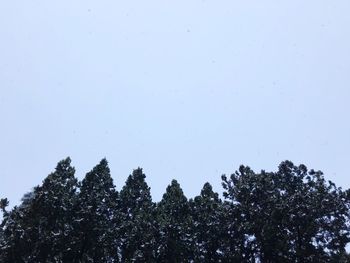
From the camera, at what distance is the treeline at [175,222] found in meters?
32.8

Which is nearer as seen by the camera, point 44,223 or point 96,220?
point 44,223

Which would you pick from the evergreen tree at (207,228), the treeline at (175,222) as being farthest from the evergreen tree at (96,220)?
the evergreen tree at (207,228)

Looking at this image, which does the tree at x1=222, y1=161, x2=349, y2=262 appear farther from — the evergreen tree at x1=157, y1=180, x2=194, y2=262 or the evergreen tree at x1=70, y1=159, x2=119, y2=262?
the evergreen tree at x1=70, y1=159, x2=119, y2=262

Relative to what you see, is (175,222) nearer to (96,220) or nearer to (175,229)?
(175,229)

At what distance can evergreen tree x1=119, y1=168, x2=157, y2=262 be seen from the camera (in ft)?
109

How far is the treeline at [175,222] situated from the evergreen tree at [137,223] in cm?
9

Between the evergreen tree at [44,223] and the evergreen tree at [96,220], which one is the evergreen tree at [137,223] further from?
the evergreen tree at [44,223]

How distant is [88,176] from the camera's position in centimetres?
→ 3694

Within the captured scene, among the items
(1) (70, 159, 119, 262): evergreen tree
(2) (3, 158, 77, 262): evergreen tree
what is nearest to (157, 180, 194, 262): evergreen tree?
(1) (70, 159, 119, 262): evergreen tree

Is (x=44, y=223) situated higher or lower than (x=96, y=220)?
lower

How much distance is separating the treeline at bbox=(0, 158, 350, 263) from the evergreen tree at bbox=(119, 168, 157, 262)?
0.09 m

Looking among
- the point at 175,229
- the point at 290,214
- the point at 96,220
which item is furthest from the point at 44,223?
the point at 290,214

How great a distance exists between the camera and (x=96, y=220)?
34.8 meters

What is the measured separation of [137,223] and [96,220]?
3.84 metres
